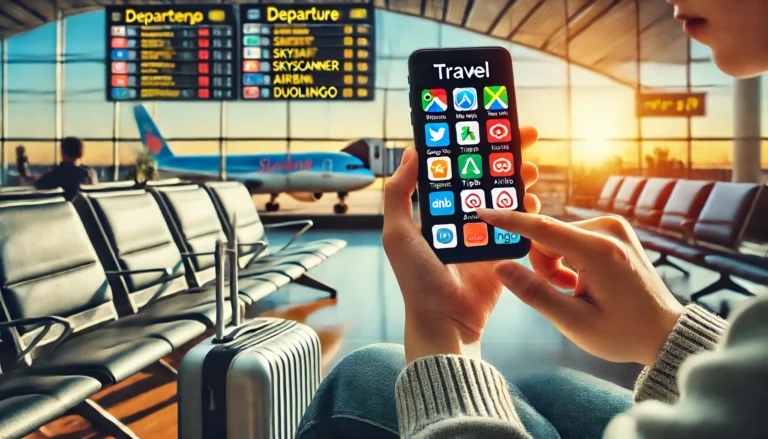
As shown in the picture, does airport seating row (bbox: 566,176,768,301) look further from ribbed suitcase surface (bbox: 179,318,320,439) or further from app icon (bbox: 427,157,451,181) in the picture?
app icon (bbox: 427,157,451,181)

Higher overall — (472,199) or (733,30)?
(733,30)

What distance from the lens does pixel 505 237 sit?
820mm

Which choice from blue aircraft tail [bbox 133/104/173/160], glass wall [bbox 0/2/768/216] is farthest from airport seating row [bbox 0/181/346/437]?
blue aircraft tail [bbox 133/104/173/160]

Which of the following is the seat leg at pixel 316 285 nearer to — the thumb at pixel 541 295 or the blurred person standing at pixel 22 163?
the thumb at pixel 541 295

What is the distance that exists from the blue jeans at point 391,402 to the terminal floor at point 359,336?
43cm

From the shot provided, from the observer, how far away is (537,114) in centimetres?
1085

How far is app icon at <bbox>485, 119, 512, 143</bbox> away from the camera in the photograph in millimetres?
877

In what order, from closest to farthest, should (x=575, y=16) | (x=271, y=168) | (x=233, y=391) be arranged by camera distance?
1. (x=233, y=391)
2. (x=575, y=16)
3. (x=271, y=168)

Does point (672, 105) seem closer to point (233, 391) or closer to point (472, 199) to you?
point (233, 391)

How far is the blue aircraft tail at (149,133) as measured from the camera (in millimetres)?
13617

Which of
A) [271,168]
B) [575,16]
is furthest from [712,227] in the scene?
[271,168]

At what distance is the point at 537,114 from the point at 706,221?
683cm

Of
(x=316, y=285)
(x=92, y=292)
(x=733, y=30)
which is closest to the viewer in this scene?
(x=733, y=30)

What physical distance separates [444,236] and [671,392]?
0.32 metres
